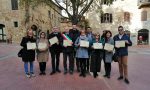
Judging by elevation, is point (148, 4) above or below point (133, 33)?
above

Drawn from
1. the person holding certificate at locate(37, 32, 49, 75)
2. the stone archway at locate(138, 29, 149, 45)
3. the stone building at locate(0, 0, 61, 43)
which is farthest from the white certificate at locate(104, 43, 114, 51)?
the stone archway at locate(138, 29, 149, 45)

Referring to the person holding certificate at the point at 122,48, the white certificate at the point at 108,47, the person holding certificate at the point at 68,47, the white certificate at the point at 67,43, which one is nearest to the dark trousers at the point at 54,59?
the person holding certificate at the point at 68,47

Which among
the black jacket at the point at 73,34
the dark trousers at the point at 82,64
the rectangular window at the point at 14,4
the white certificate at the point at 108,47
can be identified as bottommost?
the dark trousers at the point at 82,64

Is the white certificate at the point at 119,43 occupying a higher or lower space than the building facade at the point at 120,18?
lower

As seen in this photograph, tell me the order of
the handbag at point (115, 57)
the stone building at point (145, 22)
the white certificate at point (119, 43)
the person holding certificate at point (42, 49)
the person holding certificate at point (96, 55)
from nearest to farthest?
the white certificate at point (119, 43) → the handbag at point (115, 57) → the person holding certificate at point (96, 55) → the person holding certificate at point (42, 49) → the stone building at point (145, 22)

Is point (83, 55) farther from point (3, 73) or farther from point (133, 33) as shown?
point (133, 33)

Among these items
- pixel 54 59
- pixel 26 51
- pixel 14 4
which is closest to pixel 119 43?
pixel 54 59

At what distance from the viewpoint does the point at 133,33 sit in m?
35.7

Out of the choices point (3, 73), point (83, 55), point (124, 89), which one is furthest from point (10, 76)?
point (124, 89)

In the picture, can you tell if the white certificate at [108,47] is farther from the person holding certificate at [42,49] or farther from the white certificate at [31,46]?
the white certificate at [31,46]

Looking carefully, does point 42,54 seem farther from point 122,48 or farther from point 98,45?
point 122,48

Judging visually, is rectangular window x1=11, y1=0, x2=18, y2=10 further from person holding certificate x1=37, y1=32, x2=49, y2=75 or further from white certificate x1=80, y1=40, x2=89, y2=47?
white certificate x1=80, y1=40, x2=89, y2=47

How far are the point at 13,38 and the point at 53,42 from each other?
2565 centimetres

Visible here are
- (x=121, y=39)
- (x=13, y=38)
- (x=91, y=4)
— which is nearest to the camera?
(x=121, y=39)
